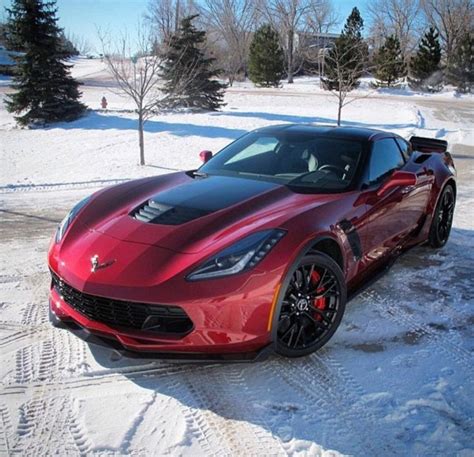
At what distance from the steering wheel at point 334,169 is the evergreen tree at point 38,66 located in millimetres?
16305

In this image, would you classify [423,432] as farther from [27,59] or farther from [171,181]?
[27,59]

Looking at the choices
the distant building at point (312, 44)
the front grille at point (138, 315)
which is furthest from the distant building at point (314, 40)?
the front grille at point (138, 315)

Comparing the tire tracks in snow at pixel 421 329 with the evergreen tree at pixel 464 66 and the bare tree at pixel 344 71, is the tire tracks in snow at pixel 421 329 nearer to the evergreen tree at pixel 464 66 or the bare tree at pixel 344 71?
→ the bare tree at pixel 344 71

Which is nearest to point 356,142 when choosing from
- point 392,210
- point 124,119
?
point 392,210

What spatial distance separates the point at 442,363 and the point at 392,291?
1126 millimetres

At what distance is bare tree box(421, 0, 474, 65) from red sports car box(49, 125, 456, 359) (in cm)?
5583

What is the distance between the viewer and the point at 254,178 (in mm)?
3689

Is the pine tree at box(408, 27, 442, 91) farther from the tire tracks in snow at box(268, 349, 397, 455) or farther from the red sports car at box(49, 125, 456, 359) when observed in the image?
the tire tracks in snow at box(268, 349, 397, 455)

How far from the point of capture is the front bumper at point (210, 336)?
248 cm

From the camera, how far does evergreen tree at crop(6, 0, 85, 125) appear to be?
17.5 m

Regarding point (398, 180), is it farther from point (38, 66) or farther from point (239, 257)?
point (38, 66)

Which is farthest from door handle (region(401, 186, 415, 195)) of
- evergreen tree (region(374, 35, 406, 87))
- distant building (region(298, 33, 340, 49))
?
distant building (region(298, 33, 340, 49))

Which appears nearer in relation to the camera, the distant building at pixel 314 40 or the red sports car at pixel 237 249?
the red sports car at pixel 237 249

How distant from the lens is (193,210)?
3074 mm
